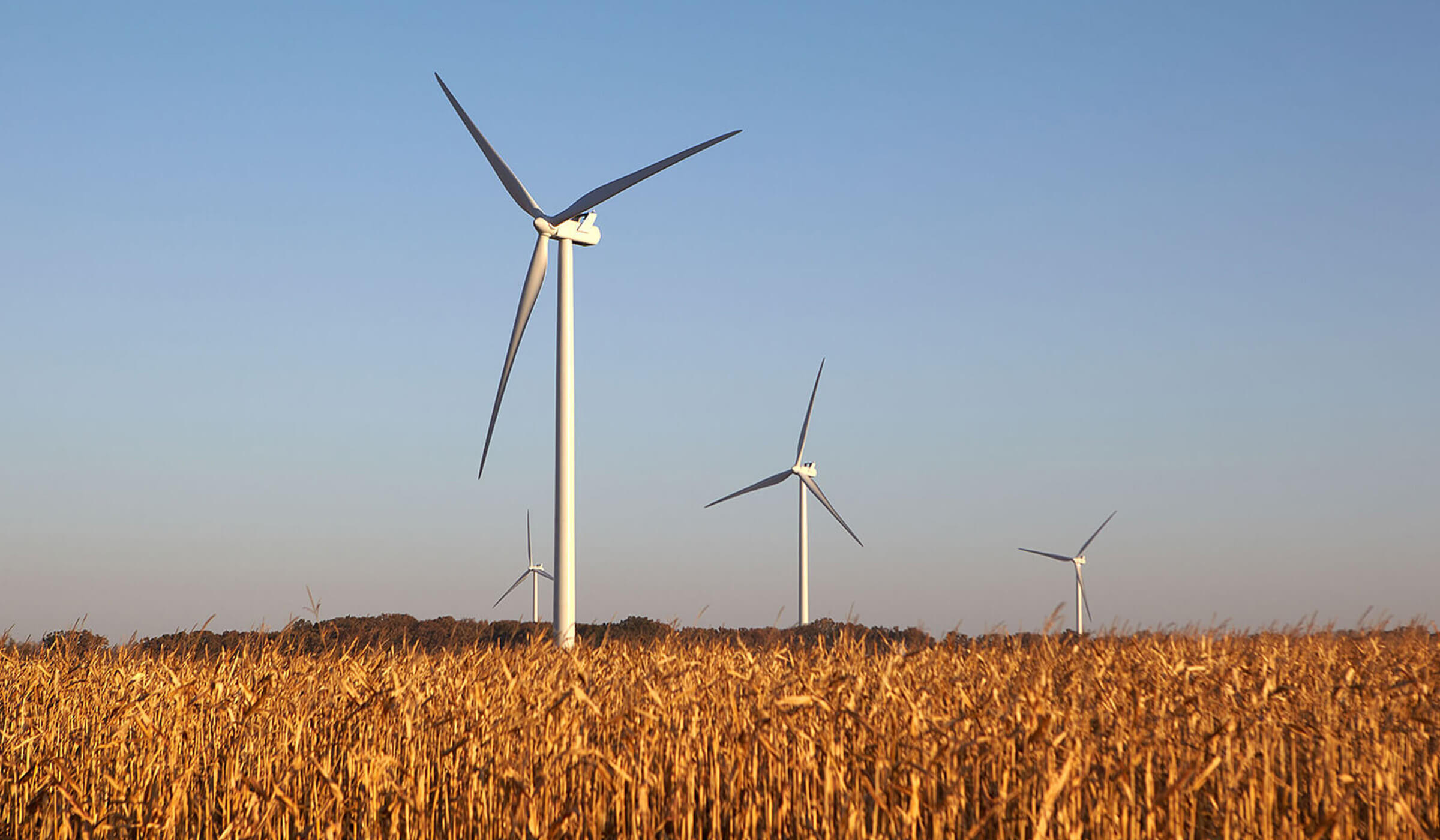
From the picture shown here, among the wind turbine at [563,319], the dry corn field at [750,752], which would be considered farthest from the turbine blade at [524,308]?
the dry corn field at [750,752]

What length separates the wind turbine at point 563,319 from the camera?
1057 inches

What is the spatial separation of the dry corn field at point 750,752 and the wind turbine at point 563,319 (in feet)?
38.3

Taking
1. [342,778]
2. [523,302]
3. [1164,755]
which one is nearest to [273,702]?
[342,778]

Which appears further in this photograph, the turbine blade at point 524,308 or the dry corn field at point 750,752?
the turbine blade at point 524,308

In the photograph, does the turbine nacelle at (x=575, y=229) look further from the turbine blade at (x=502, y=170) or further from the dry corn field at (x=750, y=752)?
the dry corn field at (x=750, y=752)

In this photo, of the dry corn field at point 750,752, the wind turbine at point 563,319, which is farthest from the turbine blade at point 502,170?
the dry corn field at point 750,752

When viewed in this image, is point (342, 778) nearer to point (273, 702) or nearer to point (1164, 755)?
point (273, 702)

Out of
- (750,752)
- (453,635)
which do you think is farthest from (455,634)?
(750,752)

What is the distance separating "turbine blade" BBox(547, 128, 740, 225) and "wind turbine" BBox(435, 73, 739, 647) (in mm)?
16

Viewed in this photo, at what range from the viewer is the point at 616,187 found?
30.3m

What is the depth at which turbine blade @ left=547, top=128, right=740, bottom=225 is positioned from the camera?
1168 inches

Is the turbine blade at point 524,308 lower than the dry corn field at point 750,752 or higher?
higher

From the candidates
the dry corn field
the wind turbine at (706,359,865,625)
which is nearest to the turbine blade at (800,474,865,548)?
the wind turbine at (706,359,865,625)

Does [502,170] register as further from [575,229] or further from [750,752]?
[750,752]
